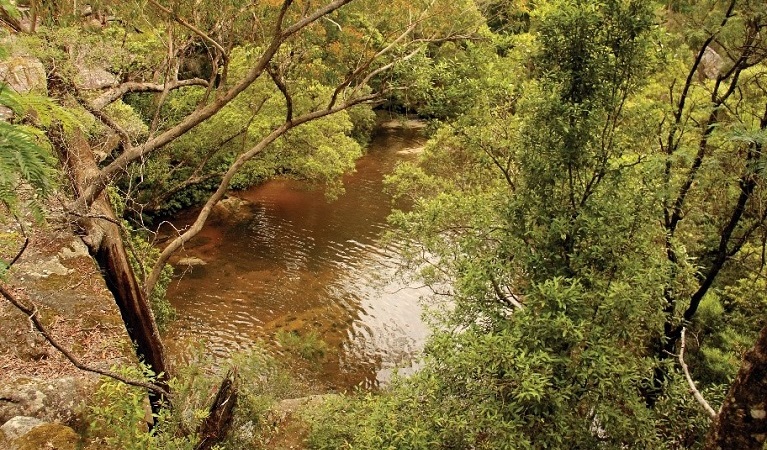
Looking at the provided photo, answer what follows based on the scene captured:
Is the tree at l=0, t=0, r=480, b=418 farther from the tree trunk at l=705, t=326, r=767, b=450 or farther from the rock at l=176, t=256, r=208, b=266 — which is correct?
the tree trunk at l=705, t=326, r=767, b=450

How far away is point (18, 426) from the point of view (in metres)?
6.18

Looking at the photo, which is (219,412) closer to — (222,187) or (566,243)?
(222,187)

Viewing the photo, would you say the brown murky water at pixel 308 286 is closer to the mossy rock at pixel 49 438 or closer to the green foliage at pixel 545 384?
the mossy rock at pixel 49 438

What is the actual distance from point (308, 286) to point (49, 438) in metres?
11.1

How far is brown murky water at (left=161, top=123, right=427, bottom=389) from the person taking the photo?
14.2 metres

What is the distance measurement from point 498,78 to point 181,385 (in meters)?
6.85

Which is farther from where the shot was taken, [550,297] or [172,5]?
[172,5]

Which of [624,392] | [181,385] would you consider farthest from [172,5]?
[624,392]

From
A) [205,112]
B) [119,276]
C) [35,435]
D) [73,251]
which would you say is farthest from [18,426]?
[205,112]

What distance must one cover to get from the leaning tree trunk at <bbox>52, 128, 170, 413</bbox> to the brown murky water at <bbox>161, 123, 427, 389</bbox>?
10.6 feet

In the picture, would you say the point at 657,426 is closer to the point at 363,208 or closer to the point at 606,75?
the point at 606,75

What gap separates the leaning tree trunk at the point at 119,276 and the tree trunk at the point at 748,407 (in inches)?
277

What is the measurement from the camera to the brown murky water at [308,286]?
1418 cm

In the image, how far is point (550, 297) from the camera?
488cm
